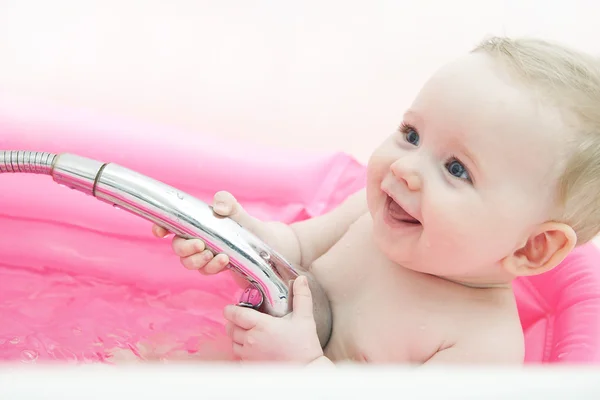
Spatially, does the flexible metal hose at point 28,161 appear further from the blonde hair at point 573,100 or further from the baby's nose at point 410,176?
the blonde hair at point 573,100

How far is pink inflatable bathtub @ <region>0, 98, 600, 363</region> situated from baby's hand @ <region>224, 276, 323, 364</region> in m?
0.11

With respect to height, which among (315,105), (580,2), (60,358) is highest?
(580,2)

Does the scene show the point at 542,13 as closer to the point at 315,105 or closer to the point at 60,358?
the point at 315,105

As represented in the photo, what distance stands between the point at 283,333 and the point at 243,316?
5 cm

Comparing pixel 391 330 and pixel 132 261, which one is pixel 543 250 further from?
pixel 132 261

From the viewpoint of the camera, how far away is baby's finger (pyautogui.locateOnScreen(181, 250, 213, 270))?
2.36 feet

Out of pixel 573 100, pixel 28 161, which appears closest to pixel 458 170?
pixel 573 100

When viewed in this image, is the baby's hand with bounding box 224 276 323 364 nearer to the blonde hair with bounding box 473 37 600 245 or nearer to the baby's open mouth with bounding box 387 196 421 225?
the baby's open mouth with bounding box 387 196 421 225

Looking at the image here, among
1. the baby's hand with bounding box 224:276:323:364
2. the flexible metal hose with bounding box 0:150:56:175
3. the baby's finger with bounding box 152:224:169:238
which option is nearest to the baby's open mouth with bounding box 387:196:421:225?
the baby's hand with bounding box 224:276:323:364

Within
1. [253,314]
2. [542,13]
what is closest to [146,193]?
[253,314]

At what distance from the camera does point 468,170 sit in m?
0.69

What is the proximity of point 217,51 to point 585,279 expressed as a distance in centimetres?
80

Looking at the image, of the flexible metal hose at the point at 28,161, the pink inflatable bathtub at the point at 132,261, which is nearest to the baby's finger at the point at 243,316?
the pink inflatable bathtub at the point at 132,261

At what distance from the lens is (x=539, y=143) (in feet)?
2.15
